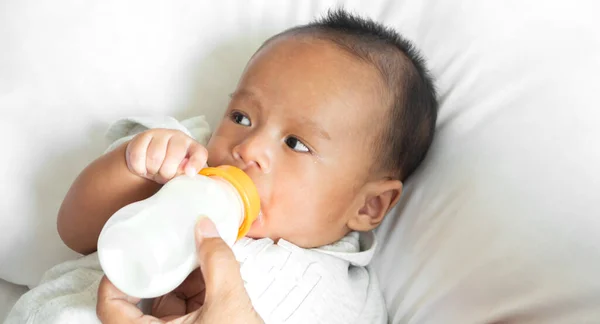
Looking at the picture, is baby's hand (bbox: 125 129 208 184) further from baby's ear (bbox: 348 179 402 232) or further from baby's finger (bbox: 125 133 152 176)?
baby's ear (bbox: 348 179 402 232)

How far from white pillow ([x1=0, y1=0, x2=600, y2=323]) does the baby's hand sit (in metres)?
0.41

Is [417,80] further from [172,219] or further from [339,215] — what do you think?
[172,219]

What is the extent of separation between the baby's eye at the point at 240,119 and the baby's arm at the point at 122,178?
0.17 meters

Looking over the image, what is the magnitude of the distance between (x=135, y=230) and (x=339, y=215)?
467 mm

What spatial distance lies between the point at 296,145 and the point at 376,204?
239 millimetres

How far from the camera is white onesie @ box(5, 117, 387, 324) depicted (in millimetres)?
935

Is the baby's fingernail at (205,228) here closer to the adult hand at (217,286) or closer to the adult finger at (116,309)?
the adult hand at (217,286)

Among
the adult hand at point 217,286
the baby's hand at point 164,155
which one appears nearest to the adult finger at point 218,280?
the adult hand at point 217,286

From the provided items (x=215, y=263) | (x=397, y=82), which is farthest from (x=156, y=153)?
(x=397, y=82)

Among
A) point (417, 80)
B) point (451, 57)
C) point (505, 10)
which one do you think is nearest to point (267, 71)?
point (417, 80)

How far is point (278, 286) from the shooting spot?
993mm

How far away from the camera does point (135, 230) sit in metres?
0.70

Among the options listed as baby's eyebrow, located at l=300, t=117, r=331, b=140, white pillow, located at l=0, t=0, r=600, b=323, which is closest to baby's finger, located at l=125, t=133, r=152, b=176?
baby's eyebrow, located at l=300, t=117, r=331, b=140

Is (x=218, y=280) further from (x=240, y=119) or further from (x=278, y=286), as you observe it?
(x=240, y=119)
